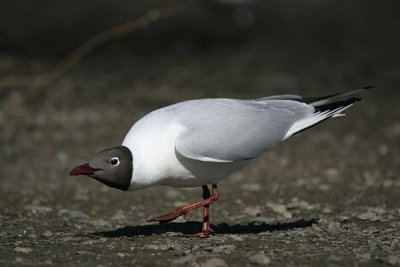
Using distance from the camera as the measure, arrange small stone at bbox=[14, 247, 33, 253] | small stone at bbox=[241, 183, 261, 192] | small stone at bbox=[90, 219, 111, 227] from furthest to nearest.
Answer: small stone at bbox=[241, 183, 261, 192]
small stone at bbox=[90, 219, 111, 227]
small stone at bbox=[14, 247, 33, 253]

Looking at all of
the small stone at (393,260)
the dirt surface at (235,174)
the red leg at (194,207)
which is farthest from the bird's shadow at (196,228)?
the small stone at (393,260)

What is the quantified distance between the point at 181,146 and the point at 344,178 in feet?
10.0

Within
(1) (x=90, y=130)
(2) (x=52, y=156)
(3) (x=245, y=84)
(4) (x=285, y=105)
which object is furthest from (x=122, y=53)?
(4) (x=285, y=105)

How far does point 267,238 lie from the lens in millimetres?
5668

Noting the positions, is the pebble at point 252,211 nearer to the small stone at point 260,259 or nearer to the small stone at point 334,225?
the small stone at point 334,225

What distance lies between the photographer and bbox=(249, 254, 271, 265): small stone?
15.6 feet

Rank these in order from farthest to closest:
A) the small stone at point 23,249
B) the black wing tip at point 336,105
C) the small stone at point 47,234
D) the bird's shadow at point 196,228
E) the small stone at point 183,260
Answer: the black wing tip at point 336,105 → the bird's shadow at point 196,228 → the small stone at point 47,234 → the small stone at point 23,249 → the small stone at point 183,260

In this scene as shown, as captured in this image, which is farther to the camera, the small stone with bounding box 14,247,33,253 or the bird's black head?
the bird's black head

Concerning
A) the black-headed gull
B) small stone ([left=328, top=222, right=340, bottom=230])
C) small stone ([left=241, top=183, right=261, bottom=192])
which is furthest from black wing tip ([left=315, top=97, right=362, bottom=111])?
small stone ([left=241, top=183, right=261, bottom=192])

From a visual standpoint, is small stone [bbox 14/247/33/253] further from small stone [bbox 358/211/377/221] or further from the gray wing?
small stone [bbox 358/211/377/221]

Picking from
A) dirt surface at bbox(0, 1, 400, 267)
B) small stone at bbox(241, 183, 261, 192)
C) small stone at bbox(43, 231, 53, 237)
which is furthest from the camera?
small stone at bbox(241, 183, 261, 192)

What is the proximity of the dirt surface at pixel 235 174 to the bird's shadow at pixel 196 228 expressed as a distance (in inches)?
0.9

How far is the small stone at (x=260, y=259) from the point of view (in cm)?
477

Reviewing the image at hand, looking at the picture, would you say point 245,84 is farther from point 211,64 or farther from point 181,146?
point 181,146
